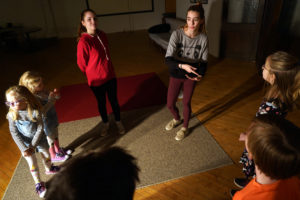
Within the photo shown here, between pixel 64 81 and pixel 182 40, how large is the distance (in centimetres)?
304

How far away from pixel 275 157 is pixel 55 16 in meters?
8.31

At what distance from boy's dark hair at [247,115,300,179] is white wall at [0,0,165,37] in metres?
8.03

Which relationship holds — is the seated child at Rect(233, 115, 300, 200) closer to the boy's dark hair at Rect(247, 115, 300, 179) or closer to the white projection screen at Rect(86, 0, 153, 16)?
the boy's dark hair at Rect(247, 115, 300, 179)

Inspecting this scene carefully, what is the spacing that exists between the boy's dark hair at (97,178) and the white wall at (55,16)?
8022mm

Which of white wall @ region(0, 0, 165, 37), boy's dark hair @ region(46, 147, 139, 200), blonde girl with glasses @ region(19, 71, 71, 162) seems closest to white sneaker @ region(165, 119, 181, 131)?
blonde girl with glasses @ region(19, 71, 71, 162)

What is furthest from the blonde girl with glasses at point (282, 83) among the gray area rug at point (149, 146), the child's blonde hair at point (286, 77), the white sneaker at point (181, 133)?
the white sneaker at point (181, 133)

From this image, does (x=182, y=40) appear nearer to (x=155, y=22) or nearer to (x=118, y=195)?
(x=118, y=195)

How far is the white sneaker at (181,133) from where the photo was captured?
2.50 meters

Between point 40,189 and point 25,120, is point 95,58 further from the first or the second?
point 40,189

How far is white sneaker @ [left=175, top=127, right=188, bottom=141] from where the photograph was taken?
250 centimetres

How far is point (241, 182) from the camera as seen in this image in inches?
75.1

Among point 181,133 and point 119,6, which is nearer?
point 181,133

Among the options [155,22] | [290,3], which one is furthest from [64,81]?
[155,22]

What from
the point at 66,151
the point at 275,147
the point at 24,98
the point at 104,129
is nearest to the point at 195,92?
the point at 104,129
